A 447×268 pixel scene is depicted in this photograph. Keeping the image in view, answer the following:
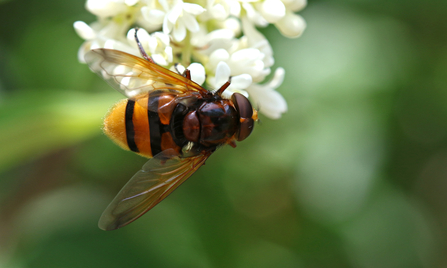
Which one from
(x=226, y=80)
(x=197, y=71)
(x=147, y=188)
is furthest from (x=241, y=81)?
(x=147, y=188)

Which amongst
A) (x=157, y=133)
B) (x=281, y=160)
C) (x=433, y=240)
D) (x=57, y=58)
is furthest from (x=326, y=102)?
(x=57, y=58)

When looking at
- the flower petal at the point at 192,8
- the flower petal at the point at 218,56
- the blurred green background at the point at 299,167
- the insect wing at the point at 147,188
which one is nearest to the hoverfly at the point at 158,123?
the insect wing at the point at 147,188

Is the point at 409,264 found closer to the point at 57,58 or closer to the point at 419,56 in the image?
the point at 419,56

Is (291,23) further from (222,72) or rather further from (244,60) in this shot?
(222,72)

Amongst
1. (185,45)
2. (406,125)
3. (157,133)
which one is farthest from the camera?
(406,125)

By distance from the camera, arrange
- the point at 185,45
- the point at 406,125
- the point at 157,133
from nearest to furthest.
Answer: the point at 157,133 < the point at 185,45 < the point at 406,125

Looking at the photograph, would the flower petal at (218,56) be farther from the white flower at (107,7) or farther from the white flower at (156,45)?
the white flower at (107,7)
